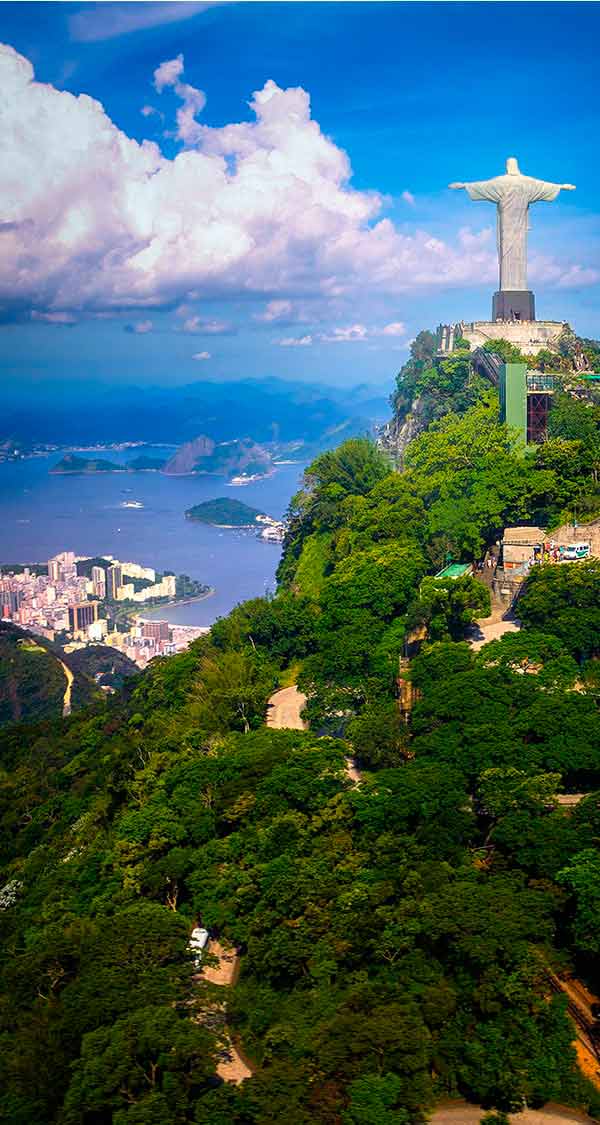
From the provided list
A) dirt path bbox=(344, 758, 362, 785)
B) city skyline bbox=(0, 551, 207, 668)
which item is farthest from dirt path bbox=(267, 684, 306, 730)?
city skyline bbox=(0, 551, 207, 668)

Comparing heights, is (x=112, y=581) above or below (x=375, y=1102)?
below

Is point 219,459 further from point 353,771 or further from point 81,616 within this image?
point 353,771

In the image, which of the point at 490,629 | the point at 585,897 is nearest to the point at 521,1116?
the point at 585,897

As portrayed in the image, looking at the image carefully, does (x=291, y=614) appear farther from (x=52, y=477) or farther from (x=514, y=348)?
(x=52, y=477)

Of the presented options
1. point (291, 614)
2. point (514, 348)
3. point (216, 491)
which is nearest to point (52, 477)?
point (216, 491)

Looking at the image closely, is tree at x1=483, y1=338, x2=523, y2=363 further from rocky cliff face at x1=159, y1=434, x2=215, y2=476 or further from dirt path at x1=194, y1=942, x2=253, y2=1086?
rocky cliff face at x1=159, y1=434, x2=215, y2=476

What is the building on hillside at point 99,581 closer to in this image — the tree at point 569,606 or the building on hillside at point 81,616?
the building on hillside at point 81,616

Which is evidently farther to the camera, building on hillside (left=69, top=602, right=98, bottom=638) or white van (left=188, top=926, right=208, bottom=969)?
building on hillside (left=69, top=602, right=98, bottom=638)
